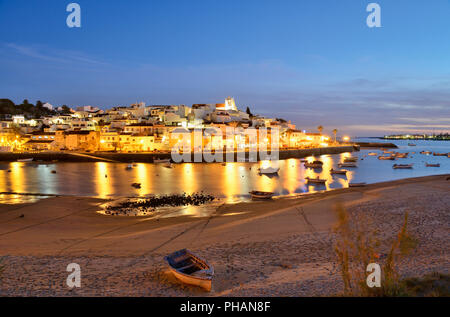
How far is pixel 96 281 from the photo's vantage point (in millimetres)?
7820

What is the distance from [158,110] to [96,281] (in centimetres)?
9373

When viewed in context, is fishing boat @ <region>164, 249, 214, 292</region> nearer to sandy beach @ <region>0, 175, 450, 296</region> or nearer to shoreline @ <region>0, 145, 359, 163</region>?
sandy beach @ <region>0, 175, 450, 296</region>

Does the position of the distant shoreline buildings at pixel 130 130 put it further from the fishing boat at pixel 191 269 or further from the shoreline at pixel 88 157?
the fishing boat at pixel 191 269

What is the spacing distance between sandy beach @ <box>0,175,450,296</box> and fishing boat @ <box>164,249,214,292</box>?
0.20m

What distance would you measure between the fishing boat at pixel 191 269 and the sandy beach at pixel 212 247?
0.20 meters

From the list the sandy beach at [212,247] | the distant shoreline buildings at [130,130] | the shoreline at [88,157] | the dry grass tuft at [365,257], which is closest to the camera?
the dry grass tuft at [365,257]

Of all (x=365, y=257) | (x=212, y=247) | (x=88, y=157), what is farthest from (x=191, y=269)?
(x=88, y=157)

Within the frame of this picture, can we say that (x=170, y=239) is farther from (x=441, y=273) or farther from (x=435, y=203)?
(x=435, y=203)

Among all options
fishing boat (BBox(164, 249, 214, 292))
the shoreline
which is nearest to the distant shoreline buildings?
the shoreline

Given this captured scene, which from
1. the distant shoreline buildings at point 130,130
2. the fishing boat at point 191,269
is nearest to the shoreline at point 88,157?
the distant shoreline buildings at point 130,130

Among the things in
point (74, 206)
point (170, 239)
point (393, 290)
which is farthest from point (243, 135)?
point (393, 290)

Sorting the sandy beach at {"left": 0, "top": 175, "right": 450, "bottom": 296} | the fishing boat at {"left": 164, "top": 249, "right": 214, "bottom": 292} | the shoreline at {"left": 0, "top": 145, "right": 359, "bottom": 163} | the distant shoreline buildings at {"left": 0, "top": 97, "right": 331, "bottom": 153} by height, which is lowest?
the sandy beach at {"left": 0, "top": 175, "right": 450, "bottom": 296}

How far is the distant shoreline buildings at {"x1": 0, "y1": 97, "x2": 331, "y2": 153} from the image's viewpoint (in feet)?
235

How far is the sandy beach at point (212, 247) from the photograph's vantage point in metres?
7.36
